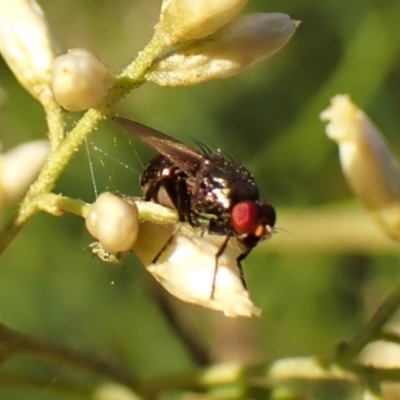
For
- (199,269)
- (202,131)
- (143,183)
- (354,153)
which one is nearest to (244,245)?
(199,269)

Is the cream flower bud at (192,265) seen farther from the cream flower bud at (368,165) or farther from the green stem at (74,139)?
the cream flower bud at (368,165)

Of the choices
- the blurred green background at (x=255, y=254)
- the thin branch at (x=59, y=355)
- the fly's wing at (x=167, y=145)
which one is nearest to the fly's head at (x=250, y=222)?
the fly's wing at (x=167, y=145)

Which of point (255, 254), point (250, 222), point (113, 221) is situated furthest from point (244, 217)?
point (255, 254)

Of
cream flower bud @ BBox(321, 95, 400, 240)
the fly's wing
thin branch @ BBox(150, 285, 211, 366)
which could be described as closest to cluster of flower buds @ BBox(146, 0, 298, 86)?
the fly's wing

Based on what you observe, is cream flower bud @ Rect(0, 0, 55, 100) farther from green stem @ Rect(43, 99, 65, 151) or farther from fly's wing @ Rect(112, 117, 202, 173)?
fly's wing @ Rect(112, 117, 202, 173)

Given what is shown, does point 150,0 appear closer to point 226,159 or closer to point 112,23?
point 112,23

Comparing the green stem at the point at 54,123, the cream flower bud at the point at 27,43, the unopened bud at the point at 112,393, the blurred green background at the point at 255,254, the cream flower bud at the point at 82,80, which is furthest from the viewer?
the blurred green background at the point at 255,254
